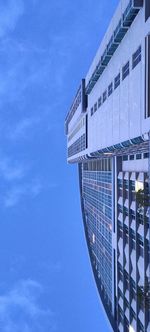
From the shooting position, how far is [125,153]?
58688 mm

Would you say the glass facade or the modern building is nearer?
the modern building

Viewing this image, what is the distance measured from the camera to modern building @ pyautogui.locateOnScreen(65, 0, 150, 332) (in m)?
41.2

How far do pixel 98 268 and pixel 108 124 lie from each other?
35916mm

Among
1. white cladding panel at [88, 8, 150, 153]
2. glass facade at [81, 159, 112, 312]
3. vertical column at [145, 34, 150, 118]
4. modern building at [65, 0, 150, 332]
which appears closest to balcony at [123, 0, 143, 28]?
modern building at [65, 0, 150, 332]

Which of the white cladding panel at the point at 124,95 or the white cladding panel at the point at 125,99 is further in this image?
the white cladding panel at the point at 125,99

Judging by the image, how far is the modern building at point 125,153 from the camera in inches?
1620

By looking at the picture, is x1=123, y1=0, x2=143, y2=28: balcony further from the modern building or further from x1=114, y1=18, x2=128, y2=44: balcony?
x1=114, y1=18, x2=128, y2=44: balcony

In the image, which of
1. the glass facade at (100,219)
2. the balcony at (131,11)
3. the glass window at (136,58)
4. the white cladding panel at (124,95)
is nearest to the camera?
the white cladding panel at (124,95)

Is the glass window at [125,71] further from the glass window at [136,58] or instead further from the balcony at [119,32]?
the balcony at [119,32]

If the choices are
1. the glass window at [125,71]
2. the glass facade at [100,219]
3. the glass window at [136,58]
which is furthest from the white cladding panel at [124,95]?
the glass facade at [100,219]

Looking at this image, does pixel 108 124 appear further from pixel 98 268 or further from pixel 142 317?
pixel 98 268

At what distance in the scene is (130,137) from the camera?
146 ft

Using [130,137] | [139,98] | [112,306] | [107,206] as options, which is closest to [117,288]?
[112,306]

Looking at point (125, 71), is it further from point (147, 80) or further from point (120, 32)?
point (147, 80)
